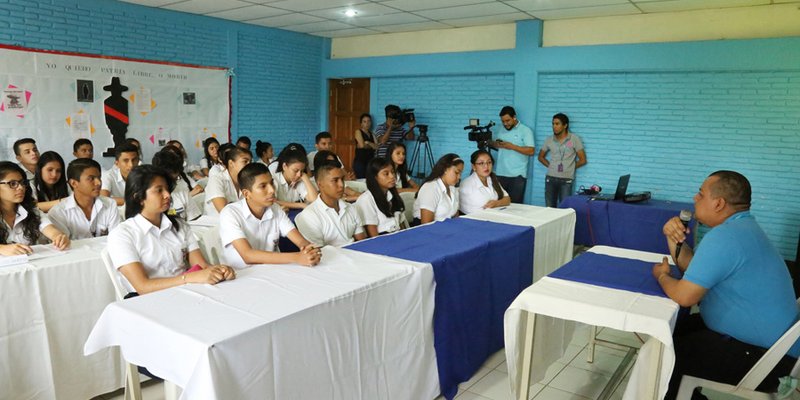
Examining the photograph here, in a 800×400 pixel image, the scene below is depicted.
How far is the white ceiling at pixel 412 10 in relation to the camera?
6027 mm

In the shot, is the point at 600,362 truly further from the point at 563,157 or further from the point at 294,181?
the point at 563,157

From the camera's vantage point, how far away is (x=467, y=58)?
7680 mm

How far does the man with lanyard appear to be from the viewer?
6.88m

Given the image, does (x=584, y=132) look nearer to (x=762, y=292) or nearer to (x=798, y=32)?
(x=798, y=32)

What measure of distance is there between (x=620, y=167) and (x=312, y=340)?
18.9 ft

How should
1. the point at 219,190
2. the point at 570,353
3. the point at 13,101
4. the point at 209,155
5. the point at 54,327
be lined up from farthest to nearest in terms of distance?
the point at 209,155, the point at 13,101, the point at 219,190, the point at 570,353, the point at 54,327

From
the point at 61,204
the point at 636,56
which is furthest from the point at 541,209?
the point at 61,204

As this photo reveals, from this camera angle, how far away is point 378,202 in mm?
3889

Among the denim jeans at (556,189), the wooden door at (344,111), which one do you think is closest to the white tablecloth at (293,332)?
the denim jeans at (556,189)

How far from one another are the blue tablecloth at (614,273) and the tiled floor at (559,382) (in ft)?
2.50

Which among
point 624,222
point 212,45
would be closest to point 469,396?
point 624,222

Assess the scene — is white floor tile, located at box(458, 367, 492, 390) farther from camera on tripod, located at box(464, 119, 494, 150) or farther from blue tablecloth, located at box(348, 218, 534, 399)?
camera on tripod, located at box(464, 119, 494, 150)

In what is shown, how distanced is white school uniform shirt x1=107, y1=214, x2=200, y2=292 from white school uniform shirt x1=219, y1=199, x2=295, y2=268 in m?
0.17

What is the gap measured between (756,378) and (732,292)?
33cm
